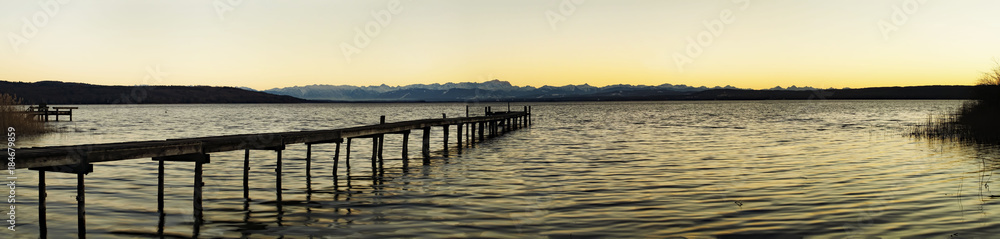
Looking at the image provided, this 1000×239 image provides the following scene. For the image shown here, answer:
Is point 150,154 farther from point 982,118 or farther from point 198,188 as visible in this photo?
point 982,118

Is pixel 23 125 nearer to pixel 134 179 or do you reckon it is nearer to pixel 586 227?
pixel 134 179

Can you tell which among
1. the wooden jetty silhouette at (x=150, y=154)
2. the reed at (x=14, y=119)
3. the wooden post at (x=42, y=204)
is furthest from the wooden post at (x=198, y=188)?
the reed at (x=14, y=119)

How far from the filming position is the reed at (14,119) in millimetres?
36875

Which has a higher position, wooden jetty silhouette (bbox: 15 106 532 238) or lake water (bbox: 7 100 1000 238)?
wooden jetty silhouette (bbox: 15 106 532 238)

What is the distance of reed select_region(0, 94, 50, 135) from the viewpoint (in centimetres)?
3688

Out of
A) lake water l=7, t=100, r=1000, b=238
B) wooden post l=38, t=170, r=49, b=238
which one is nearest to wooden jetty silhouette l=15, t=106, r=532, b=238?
wooden post l=38, t=170, r=49, b=238

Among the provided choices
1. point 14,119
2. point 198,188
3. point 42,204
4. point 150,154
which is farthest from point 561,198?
point 14,119

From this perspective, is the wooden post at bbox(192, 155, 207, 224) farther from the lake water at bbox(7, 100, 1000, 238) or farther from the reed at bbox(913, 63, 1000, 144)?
the reed at bbox(913, 63, 1000, 144)

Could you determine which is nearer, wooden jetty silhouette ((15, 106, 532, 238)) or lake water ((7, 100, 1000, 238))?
wooden jetty silhouette ((15, 106, 532, 238))

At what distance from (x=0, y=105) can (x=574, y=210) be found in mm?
35291

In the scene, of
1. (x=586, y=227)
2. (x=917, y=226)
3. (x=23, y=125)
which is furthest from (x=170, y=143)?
(x=23, y=125)

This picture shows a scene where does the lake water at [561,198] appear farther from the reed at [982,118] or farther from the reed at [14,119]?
the reed at [14,119]

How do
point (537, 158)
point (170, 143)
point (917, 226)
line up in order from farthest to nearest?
point (537, 158) < point (170, 143) < point (917, 226)

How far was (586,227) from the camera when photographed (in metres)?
11.8
